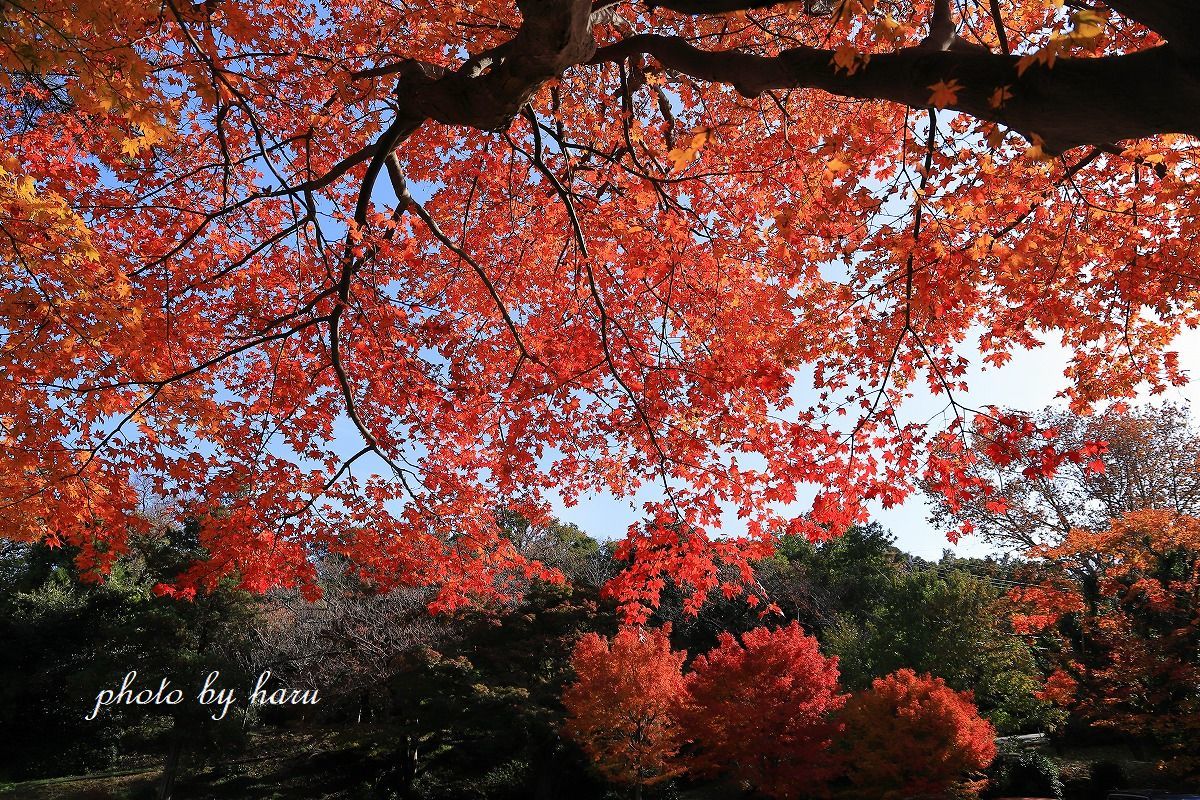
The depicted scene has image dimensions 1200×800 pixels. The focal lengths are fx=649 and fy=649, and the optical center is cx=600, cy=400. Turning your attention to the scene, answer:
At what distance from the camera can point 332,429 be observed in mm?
7680

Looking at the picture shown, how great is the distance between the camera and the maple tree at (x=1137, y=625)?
11906 millimetres

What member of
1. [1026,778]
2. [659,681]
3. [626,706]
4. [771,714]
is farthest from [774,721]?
[1026,778]

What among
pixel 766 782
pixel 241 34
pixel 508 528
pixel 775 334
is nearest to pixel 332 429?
pixel 241 34

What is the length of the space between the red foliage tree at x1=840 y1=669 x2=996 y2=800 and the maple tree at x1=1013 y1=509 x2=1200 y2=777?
228 cm

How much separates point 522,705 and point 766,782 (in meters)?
5.49

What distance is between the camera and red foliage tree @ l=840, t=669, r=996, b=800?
40.8ft

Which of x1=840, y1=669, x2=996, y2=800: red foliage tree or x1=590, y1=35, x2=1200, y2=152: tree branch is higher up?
x1=590, y1=35, x2=1200, y2=152: tree branch

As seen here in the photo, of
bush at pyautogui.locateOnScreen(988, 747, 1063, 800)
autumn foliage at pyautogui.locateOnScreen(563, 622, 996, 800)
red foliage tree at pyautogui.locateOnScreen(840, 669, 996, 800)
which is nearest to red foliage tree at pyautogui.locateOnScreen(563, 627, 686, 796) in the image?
autumn foliage at pyautogui.locateOnScreen(563, 622, 996, 800)

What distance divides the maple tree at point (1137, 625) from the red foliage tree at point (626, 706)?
7593 mm

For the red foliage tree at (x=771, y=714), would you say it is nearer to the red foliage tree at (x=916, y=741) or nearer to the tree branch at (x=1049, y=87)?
the red foliage tree at (x=916, y=741)

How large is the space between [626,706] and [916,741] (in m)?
5.76

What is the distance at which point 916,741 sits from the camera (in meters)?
12.7

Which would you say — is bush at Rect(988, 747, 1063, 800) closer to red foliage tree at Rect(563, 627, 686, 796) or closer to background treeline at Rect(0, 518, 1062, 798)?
background treeline at Rect(0, 518, 1062, 798)

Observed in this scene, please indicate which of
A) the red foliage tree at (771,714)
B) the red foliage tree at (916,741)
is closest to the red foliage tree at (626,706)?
the red foliage tree at (771,714)
